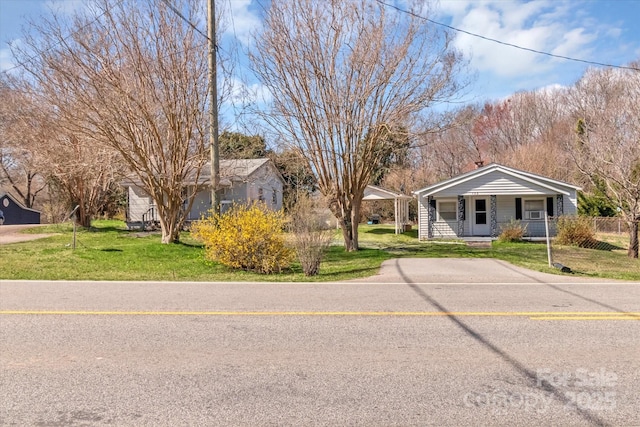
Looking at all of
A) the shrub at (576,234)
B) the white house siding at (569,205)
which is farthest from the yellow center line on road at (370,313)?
A: the white house siding at (569,205)

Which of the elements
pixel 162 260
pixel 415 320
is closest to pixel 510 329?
pixel 415 320

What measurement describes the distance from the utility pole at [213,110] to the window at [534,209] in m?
19.6

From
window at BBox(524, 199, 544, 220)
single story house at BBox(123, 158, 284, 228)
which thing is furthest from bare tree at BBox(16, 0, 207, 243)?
window at BBox(524, 199, 544, 220)

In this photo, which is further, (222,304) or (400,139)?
(400,139)

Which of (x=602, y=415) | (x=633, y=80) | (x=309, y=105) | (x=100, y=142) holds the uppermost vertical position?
(x=633, y=80)

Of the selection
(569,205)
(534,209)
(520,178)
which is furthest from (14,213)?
(569,205)

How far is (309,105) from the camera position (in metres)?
16.5

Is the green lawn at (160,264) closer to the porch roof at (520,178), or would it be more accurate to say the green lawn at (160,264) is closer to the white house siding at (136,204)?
the porch roof at (520,178)

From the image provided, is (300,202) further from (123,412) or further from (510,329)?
(123,412)

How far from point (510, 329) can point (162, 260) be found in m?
A: 10.1

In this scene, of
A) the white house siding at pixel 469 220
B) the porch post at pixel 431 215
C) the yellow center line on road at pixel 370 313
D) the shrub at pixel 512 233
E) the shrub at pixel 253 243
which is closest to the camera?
the yellow center line on road at pixel 370 313

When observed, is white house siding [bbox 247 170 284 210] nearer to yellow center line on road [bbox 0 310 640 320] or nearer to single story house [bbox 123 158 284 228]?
single story house [bbox 123 158 284 228]

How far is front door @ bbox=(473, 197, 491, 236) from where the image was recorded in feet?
88.7

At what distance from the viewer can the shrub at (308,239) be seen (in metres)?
10.8
